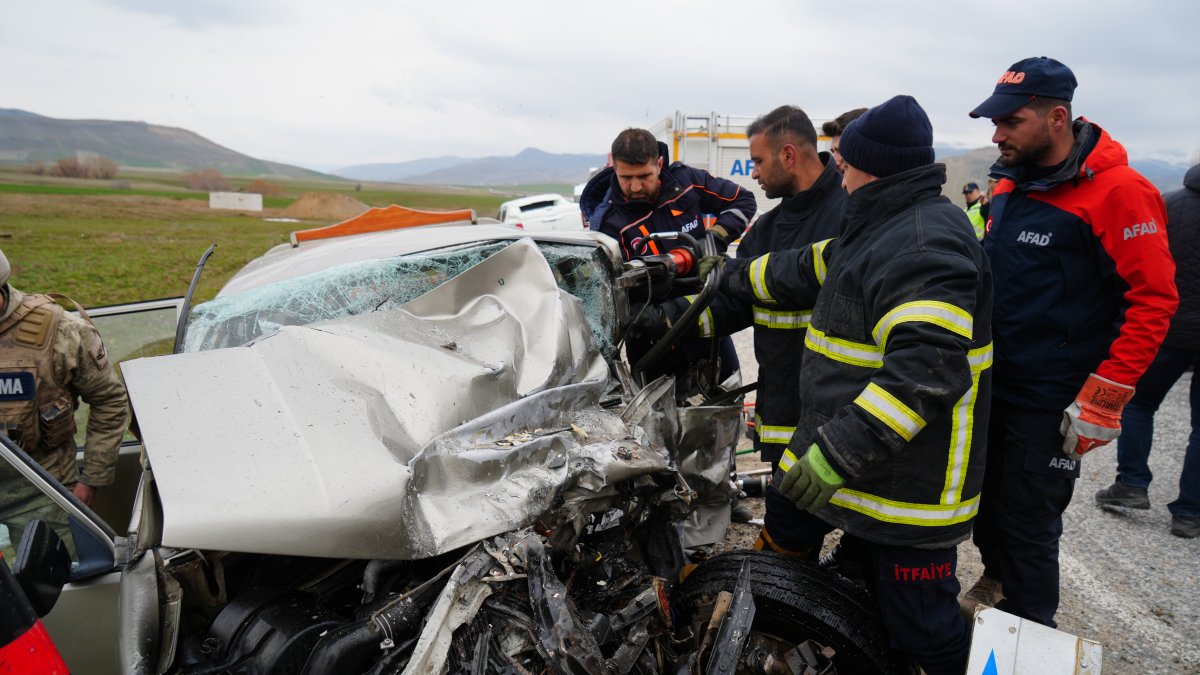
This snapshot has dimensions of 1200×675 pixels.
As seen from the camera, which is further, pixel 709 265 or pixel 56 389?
pixel 709 265

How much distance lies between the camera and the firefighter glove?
2.17 meters

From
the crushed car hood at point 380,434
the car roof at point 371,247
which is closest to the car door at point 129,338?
the car roof at point 371,247

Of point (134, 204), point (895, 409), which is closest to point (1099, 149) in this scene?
point (895, 409)

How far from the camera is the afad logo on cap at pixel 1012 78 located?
2314 mm

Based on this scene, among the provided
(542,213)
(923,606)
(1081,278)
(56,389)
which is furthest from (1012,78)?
(542,213)

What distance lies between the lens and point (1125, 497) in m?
3.85

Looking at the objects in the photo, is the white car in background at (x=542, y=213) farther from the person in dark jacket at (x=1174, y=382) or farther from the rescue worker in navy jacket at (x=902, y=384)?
the rescue worker in navy jacket at (x=902, y=384)

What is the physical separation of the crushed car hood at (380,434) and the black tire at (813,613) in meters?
0.46

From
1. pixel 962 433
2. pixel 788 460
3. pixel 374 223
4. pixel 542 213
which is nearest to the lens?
pixel 962 433

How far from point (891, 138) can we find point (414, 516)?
5.37 feet

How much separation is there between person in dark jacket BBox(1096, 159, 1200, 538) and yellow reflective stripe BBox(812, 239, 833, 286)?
2559mm

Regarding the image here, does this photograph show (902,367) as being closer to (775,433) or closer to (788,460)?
(788,460)

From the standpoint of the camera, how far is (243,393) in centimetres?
177

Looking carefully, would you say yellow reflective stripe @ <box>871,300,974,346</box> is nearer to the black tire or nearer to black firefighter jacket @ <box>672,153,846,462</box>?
black firefighter jacket @ <box>672,153,846,462</box>
